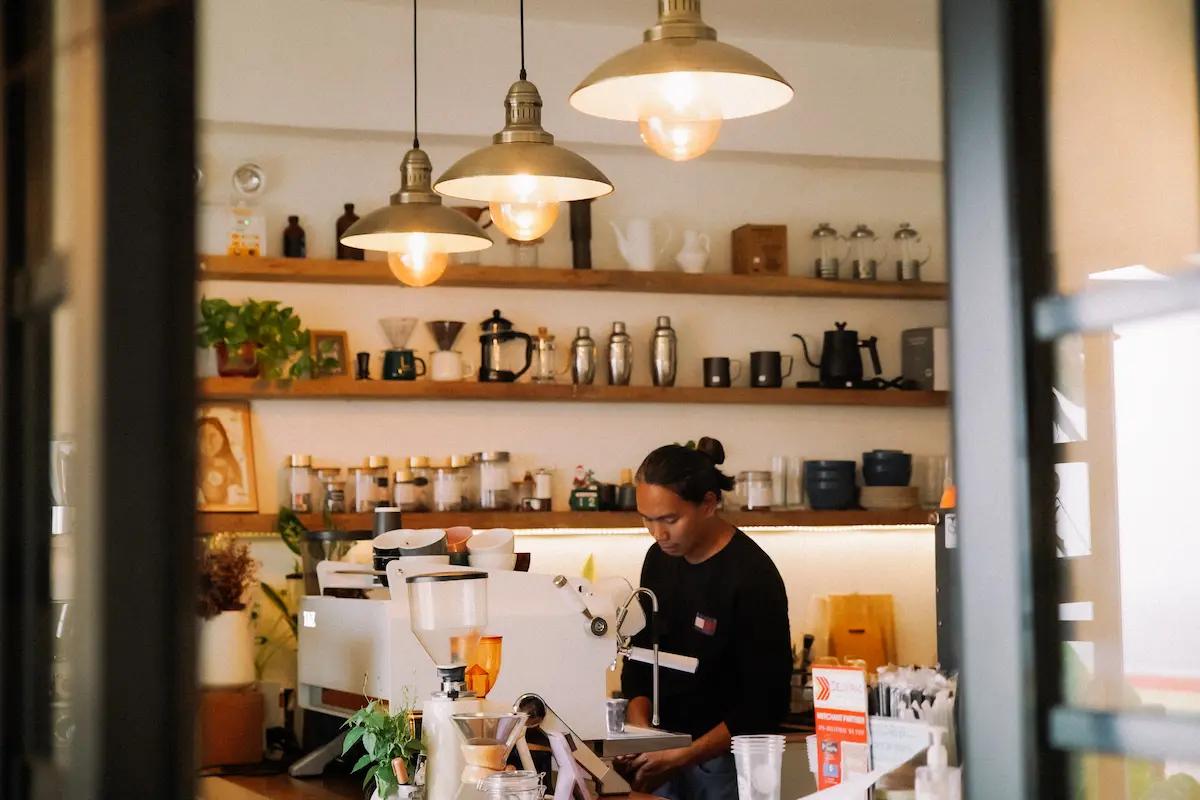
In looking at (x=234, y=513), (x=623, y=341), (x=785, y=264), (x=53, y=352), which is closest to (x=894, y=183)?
(x=785, y=264)

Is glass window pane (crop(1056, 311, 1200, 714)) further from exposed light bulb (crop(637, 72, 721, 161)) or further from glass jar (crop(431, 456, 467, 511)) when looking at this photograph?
glass jar (crop(431, 456, 467, 511))

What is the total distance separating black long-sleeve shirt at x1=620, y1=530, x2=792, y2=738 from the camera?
4.39m

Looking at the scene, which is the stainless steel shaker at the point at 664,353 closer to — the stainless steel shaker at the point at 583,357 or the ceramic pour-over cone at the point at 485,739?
the stainless steel shaker at the point at 583,357

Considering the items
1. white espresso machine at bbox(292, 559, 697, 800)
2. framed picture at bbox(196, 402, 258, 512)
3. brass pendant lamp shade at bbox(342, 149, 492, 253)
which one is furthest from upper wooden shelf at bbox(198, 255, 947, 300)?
white espresso machine at bbox(292, 559, 697, 800)

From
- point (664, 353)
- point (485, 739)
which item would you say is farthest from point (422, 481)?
point (485, 739)

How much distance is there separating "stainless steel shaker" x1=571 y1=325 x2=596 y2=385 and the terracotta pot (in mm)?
1283

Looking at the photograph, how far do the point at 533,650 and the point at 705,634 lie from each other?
2.26 feet

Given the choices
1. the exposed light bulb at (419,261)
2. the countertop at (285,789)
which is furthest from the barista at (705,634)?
the exposed light bulb at (419,261)

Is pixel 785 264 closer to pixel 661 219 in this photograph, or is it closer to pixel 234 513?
pixel 661 219

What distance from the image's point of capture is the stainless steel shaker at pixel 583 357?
613cm

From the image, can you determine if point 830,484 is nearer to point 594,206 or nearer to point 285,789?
point 594,206

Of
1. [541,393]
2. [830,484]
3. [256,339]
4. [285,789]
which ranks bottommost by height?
[285,789]

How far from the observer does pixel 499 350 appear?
6102mm

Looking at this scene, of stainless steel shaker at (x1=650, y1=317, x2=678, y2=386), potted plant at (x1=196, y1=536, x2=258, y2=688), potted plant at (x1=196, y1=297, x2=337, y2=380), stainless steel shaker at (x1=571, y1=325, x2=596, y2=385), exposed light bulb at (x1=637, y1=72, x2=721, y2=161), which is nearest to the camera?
exposed light bulb at (x1=637, y1=72, x2=721, y2=161)
